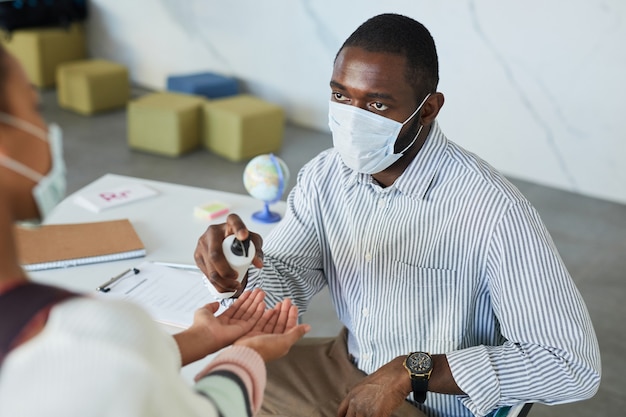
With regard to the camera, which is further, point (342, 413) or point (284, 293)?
point (284, 293)

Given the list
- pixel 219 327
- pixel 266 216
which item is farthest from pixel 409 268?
pixel 266 216

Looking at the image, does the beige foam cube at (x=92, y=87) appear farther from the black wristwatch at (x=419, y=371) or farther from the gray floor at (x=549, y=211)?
the black wristwatch at (x=419, y=371)

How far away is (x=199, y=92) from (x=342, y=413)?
14.7 ft

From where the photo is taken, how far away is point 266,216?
237 centimetres

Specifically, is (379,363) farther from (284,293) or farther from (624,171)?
(624,171)

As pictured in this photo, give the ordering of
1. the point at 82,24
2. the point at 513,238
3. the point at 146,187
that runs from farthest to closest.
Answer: the point at 82,24 < the point at 146,187 < the point at 513,238

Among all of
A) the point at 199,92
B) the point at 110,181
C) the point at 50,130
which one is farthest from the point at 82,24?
the point at 50,130

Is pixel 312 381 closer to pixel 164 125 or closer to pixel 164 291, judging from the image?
pixel 164 291

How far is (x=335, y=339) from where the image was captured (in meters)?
1.99

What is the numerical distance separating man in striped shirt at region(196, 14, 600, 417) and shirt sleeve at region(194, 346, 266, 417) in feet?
1.62

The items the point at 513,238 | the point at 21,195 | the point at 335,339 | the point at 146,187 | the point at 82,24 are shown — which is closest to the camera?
the point at 21,195

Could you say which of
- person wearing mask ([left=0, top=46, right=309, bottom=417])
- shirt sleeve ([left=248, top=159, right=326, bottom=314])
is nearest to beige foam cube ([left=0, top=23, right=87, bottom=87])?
shirt sleeve ([left=248, top=159, right=326, bottom=314])

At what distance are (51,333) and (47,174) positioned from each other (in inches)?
7.6

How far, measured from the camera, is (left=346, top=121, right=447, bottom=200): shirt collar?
175 centimetres
